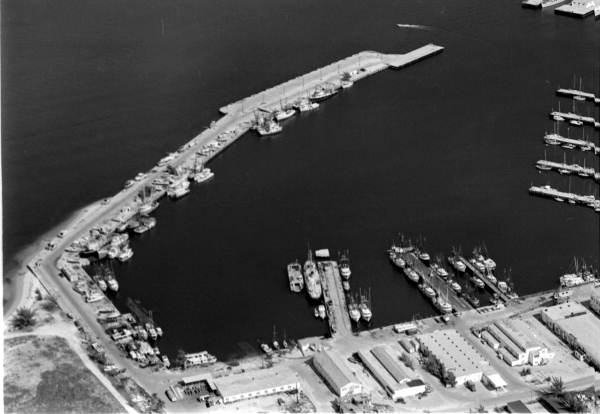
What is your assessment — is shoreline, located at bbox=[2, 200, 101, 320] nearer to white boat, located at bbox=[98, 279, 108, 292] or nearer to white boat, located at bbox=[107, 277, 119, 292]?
white boat, located at bbox=[98, 279, 108, 292]

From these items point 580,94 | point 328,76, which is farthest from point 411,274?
point 328,76

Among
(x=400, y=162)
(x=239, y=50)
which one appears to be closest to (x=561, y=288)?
(x=400, y=162)

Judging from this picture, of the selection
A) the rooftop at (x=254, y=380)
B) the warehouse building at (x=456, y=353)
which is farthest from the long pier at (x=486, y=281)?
the rooftop at (x=254, y=380)

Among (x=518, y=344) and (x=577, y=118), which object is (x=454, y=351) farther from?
(x=577, y=118)

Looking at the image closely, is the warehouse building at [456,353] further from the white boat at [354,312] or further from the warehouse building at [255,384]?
the warehouse building at [255,384]

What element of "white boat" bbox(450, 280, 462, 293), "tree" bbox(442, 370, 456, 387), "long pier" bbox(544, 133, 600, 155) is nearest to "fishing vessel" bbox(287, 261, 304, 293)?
"white boat" bbox(450, 280, 462, 293)

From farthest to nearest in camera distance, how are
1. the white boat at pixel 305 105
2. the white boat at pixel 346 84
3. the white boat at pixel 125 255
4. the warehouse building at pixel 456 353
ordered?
the white boat at pixel 346 84 < the white boat at pixel 305 105 < the white boat at pixel 125 255 < the warehouse building at pixel 456 353

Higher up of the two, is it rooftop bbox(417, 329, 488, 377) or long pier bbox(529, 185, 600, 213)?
long pier bbox(529, 185, 600, 213)

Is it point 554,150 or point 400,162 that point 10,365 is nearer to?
point 400,162
